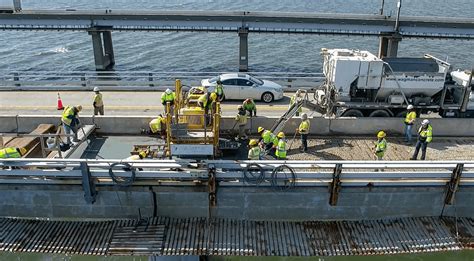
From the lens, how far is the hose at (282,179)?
11.8 m

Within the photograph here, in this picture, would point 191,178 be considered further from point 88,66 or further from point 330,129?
point 88,66

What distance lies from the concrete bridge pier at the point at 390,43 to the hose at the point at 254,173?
29.1m

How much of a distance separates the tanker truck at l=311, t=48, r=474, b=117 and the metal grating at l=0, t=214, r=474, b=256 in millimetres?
6708

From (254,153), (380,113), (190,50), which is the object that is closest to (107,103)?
(254,153)

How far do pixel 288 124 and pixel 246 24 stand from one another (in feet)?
75.4

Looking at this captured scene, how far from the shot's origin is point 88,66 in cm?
4281

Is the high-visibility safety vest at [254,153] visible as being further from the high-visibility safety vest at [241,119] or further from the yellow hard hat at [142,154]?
the yellow hard hat at [142,154]

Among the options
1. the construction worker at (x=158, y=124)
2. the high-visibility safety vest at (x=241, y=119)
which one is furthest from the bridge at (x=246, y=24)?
the construction worker at (x=158, y=124)

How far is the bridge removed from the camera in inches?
1465

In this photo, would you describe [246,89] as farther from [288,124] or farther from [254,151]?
[254,151]

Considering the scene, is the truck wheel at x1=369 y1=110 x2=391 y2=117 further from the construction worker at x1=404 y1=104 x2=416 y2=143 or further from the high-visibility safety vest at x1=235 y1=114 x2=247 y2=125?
the high-visibility safety vest at x1=235 y1=114 x2=247 y2=125

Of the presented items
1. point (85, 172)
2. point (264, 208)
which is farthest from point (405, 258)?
point (85, 172)

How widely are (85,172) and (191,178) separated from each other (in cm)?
282

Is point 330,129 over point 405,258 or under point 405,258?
over
